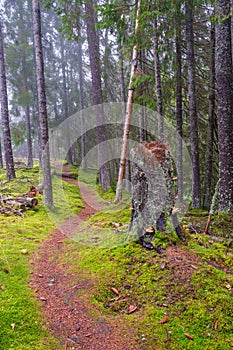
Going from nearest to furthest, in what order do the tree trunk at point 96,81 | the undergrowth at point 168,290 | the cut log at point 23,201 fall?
the undergrowth at point 168,290, the cut log at point 23,201, the tree trunk at point 96,81

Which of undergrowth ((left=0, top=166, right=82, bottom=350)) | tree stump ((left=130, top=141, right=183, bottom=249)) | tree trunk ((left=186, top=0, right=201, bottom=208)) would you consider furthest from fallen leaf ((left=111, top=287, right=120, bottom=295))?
tree trunk ((left=186, top=0, right=201, bottom=208))

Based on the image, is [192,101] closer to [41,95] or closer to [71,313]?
[41,95]

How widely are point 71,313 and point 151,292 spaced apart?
0.99 metres

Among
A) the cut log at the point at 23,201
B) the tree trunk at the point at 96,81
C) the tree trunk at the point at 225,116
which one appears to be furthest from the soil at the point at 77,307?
the tree trunk at the point at 96,81

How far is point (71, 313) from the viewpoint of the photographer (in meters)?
2.96

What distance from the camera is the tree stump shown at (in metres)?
3.74

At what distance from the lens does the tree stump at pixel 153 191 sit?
3.74 metres

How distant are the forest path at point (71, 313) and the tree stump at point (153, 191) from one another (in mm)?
1188

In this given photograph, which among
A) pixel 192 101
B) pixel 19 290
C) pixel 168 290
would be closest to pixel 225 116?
pixel 192 101

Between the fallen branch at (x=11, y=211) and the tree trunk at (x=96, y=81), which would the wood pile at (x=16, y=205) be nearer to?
the fallen branch at (x=11, y=211)

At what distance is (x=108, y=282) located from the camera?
3348 mm

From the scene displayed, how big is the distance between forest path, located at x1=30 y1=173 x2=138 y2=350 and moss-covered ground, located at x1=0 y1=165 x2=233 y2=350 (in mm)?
95

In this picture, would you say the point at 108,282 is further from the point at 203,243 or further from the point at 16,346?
the point at 203,243

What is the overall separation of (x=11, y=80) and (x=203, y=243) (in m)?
19.4
